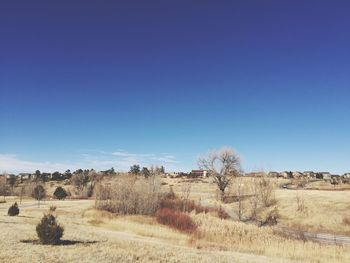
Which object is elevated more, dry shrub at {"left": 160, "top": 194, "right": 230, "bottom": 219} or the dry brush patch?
dry shrub at {"left": 160, "top": 194, "right": 230, "bottom": 219}

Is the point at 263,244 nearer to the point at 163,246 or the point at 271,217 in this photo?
the point at 163,246

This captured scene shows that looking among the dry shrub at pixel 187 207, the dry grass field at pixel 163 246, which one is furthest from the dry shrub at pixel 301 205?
the dry shrub at pixel 187 207

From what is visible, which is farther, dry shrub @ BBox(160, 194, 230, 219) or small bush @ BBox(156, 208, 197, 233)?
dry shrub @ BBox(160, 194, 230, 219)

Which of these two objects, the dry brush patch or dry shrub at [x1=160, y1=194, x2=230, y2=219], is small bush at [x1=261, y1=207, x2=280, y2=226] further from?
the dry brush patch

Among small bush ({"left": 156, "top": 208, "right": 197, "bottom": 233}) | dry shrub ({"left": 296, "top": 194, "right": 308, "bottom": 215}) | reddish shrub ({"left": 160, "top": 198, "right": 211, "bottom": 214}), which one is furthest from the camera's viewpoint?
reddish shrub ({"left": 160, "top": 198, "right": 211, "bottom": 214})

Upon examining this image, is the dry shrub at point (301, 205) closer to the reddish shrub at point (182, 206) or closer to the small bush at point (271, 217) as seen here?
the small bush at point (271, 217)

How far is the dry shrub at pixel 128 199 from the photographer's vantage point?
2687 inches

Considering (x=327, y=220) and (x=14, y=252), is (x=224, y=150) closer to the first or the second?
(x=327, y=220)

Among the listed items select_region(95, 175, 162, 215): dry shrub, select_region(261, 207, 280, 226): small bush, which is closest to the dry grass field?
select_region(261, 207, 280, 226): small bush

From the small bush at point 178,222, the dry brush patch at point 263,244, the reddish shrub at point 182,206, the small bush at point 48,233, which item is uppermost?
the reddish shrub at point 182,206

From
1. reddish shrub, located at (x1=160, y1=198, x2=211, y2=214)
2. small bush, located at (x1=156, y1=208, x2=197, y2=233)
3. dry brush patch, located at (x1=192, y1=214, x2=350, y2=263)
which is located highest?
reddish shrub, located at (x1=160, y1=198, x2=211, y2=214)

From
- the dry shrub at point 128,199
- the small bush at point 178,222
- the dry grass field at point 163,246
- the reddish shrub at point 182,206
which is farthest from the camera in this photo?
the reddish shrub at point 182,206

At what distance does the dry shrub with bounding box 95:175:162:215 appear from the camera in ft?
224

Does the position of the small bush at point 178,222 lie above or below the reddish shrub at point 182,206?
below
